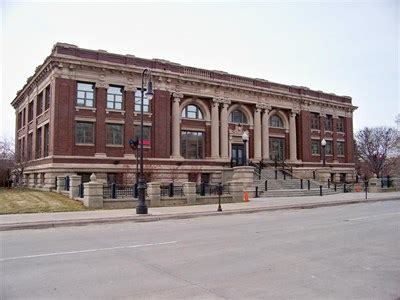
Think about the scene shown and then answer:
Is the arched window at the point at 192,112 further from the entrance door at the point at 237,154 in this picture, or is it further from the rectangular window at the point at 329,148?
the rectangular window at the point at 329,148

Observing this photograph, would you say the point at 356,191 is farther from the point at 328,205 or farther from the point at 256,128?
the point at 328,205

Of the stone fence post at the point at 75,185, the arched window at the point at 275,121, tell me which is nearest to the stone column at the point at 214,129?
the arched window at the point at 275,121

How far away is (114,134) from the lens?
34.5m

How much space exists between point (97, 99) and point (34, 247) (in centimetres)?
2510

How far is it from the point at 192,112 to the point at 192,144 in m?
3.46

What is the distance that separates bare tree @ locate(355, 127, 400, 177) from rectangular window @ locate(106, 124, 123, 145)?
5589 centimetres

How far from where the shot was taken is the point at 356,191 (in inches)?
1532

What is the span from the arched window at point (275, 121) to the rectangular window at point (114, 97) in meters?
19.4

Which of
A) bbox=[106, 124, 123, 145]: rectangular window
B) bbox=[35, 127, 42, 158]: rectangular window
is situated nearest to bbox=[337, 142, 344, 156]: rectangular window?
bbox=[106, 124, 123, 145]: rectangular window

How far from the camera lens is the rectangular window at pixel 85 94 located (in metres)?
33.0

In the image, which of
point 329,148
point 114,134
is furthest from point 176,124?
point 329,148

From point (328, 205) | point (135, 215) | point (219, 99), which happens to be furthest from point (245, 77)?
point (135, 215)

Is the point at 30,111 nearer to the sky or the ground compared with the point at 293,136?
nearer to the sky

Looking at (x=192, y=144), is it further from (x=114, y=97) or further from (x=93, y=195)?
(x=93, y=195)
